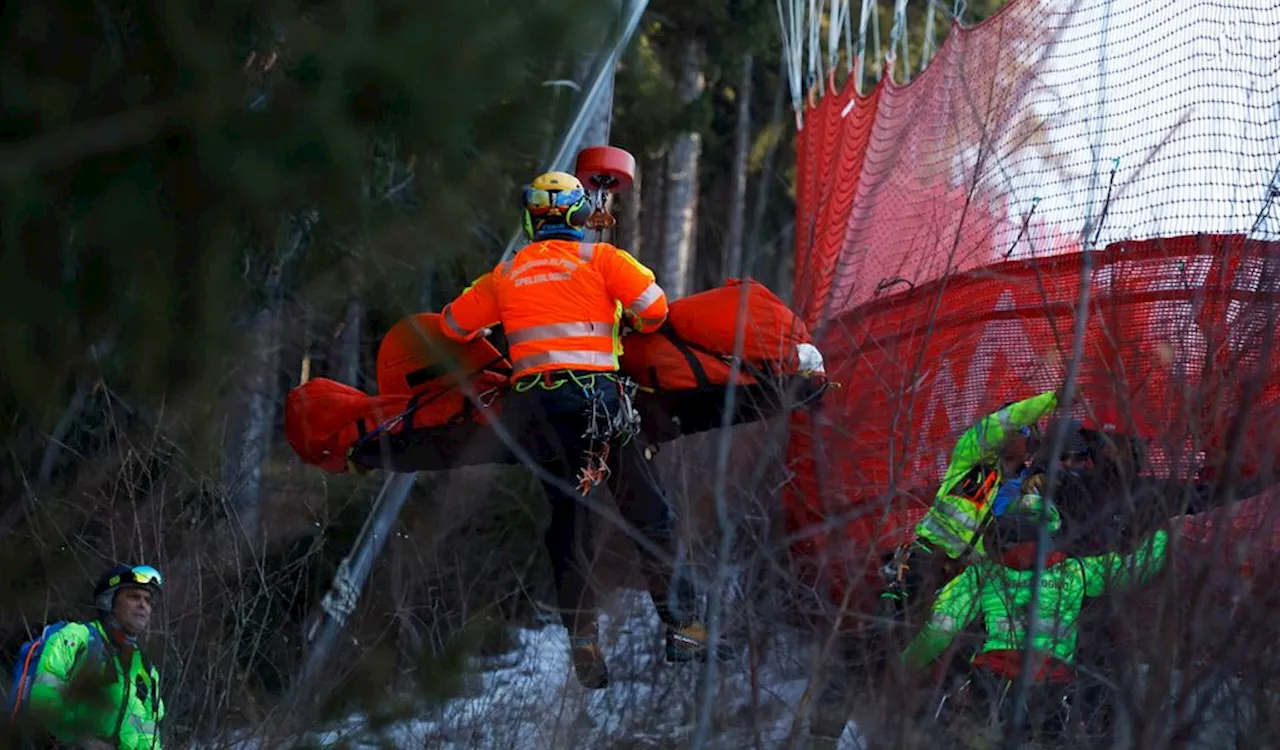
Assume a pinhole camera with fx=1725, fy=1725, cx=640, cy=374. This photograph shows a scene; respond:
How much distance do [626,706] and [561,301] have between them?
1467 millimetres

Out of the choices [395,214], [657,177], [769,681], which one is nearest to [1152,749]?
[769,681]

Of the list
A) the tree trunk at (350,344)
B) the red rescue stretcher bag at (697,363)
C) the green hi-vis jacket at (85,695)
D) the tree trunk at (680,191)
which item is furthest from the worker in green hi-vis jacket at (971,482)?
the tree trunk at (680,191)

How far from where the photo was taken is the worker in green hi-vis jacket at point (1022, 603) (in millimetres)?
4078

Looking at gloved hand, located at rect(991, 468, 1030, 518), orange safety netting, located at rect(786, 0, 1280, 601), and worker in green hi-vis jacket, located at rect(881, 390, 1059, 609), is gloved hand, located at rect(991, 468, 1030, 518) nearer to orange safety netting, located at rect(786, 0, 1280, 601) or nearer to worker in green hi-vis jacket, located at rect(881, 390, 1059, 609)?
worker in green hi-vis jacket, located at rect(881, 390, 1059, 609)

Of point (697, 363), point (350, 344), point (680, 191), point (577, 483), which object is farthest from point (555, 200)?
point (680, 191)

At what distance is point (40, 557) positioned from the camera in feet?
8.34

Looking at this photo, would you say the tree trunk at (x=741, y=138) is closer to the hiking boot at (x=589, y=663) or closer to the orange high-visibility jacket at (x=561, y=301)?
the orange high-visibility jacket at (x=561, y=301)

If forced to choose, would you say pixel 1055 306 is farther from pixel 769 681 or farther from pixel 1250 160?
pixel 769 681

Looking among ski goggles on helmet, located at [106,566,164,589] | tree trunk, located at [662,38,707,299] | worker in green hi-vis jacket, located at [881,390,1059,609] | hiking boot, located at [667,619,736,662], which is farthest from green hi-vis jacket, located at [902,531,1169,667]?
tree trunk, located at [662,38,707,299]

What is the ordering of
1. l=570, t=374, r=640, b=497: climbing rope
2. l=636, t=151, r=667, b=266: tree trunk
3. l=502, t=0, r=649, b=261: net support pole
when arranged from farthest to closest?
l=636, t=151, r=667, b=266: tree trunk → l=570, t=374, r=640, b=497: climbing rope → l=502, t=0, r=649, b=261: net support pole

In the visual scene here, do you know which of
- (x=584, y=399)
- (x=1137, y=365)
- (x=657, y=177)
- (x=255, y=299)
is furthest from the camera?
(x=657, y=177)

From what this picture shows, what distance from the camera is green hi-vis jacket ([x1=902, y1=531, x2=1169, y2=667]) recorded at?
401 centimetres

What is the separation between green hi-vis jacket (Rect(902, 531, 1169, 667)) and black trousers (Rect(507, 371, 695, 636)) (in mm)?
1009

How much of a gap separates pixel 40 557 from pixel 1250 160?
14.9 feet
